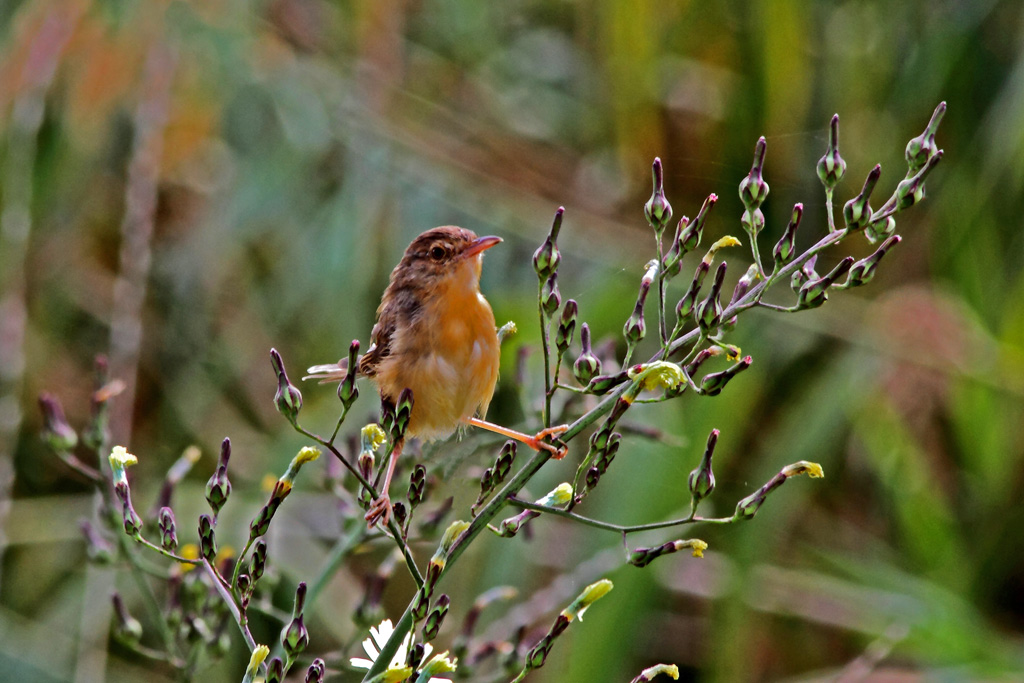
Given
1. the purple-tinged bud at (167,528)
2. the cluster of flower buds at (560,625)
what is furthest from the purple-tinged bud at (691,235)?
the purple-tinged bud at (167,528)

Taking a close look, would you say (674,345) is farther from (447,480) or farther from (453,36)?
(453,36)

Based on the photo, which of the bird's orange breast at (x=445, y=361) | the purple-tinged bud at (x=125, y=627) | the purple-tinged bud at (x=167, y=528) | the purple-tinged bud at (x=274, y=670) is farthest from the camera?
the bird's orange breast at (x=445, y=361)

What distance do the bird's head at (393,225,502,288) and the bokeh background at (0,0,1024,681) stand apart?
69 centimetres

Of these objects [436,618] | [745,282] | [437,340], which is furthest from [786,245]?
[437,340]

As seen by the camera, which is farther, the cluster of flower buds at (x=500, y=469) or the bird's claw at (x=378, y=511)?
the bird's claw at (x=378, y=511)

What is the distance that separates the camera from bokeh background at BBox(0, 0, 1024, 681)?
437 centimetres

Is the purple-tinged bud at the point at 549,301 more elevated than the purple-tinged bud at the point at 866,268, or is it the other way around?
the purple-tinged bud at the point at 866,268

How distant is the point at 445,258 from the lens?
9.84ft

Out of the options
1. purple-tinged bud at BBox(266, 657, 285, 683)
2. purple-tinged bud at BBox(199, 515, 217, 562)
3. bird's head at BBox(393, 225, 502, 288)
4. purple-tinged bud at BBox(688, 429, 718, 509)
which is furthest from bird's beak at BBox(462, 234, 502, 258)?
purple-tinged bud at BBox(266, 657, 285, 683)

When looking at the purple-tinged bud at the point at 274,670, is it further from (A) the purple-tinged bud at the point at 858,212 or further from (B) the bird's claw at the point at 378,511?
(A) the purple-tinged bud at the point at 858,212

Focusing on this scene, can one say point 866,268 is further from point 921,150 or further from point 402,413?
point 402,413

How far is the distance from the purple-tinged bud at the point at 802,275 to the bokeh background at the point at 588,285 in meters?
1.92

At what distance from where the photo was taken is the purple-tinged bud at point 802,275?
1774 mm

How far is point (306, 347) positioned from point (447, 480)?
3495 millimetres
